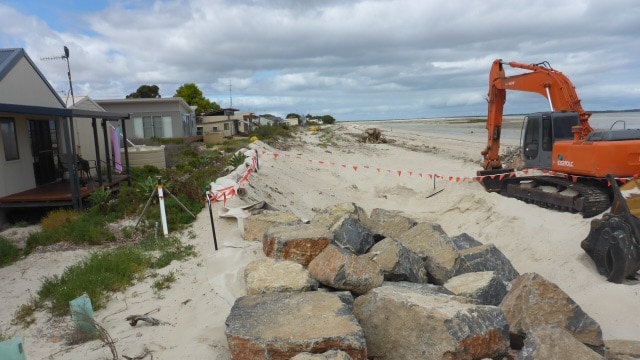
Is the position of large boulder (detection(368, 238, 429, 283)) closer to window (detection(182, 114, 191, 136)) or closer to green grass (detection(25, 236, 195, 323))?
green grass (detection(25, 236, 195, 323))

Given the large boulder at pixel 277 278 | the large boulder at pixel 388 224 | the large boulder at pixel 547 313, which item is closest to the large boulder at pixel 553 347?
the large boulder at pixel 547 313

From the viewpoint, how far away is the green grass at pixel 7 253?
8352mm

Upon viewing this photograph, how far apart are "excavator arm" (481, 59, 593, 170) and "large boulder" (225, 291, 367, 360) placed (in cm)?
950

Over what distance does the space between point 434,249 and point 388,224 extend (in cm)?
159

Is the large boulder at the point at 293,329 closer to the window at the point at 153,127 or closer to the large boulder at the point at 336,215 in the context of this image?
the large boulder at the point at 336,215

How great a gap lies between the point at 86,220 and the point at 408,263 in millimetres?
7288

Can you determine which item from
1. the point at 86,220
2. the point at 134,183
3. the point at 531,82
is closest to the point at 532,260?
the point at 531,82

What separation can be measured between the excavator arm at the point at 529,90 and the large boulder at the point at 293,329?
9504mm

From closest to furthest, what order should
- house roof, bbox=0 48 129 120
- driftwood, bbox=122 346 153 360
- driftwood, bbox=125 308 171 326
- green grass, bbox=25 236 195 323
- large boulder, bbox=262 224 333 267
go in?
driftwood, bbox=122 346 153 360
driftwood, bbox=125 308 171 326
large boulder, bbox=262 224 333 267
green grass, bbox=25 236 195 323
house roof, bbox=0 48 129 120

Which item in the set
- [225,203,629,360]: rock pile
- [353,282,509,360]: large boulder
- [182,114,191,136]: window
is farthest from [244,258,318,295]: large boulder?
[182,114,191,136]: window

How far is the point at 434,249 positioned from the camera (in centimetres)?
712

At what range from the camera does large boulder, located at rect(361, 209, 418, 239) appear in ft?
27.3

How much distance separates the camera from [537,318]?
514cm

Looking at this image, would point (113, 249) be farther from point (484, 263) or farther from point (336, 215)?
point (484, 263)
